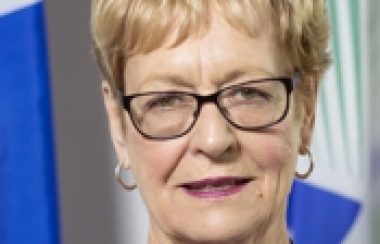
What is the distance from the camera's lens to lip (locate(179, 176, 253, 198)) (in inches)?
33.3

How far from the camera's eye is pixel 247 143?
0.84 metres

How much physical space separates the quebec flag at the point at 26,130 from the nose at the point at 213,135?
1.12 feet

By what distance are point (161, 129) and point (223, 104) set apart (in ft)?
0.26

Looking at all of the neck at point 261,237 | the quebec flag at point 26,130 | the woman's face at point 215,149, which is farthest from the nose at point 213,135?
the quebec flag at point 26,130

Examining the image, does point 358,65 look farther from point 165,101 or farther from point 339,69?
point 165,101

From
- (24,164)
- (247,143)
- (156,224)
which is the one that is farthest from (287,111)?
(24,164)

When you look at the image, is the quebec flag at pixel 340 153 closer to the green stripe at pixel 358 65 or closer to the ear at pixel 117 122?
the green stripe at pixel 358 65

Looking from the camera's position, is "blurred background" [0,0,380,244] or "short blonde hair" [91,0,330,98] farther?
"blurred background" [0,0,380,244]

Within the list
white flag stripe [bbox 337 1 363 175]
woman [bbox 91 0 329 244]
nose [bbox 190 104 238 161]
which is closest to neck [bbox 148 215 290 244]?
woman [bbox 91 0 329 244]

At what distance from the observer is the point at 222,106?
84 cm

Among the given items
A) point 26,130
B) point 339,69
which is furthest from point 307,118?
point 26,130

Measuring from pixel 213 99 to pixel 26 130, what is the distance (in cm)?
37

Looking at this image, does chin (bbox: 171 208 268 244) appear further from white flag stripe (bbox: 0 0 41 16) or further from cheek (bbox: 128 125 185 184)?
white flag stripe (bbox: 0 0 41 16)

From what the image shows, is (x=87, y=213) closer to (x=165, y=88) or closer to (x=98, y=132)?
(x=98, y=132)
